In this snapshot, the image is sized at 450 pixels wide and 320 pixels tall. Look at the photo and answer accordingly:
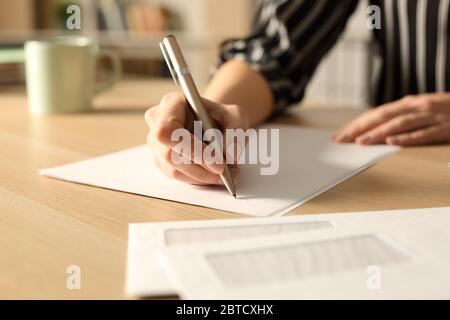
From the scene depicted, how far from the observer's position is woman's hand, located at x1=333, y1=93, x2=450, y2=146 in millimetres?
→ 675

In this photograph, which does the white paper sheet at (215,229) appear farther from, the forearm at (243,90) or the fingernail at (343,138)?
the forearm at (243,90)

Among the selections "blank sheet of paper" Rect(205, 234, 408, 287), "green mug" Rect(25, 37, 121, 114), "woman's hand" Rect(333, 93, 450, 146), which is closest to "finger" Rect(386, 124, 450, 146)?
"woman's hand" Rect(333, 93, 450, 146)

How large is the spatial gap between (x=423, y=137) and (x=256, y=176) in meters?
0.25

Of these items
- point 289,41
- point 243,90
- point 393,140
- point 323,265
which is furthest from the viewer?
point 289,41

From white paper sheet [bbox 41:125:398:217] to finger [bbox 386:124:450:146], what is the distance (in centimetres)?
2

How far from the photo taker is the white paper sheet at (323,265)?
31 centimetres

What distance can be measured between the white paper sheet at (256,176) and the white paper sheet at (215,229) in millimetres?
35

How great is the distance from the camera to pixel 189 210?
0.46 metres

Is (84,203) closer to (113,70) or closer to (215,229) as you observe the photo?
(215,229)

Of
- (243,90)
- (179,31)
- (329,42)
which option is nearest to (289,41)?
(329,42)

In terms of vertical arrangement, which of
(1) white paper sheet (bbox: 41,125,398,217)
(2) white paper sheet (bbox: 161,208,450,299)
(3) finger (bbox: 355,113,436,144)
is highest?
(3) finger (bbox: 355,113,436,144)

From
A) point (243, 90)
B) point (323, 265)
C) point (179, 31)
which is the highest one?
point (179, 31)

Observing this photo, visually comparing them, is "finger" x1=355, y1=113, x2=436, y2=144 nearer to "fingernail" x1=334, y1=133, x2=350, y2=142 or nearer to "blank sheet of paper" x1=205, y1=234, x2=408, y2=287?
"fingernail" x1=334, y1=133, x2=350, y2=142

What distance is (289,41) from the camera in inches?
38.5
